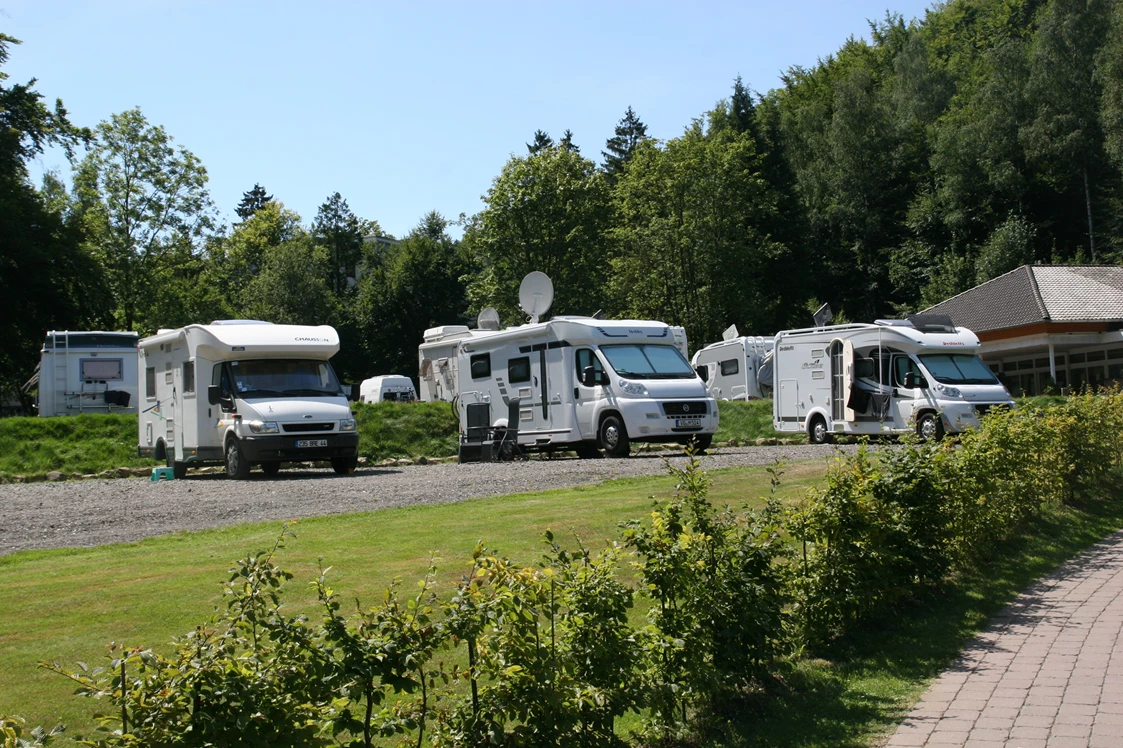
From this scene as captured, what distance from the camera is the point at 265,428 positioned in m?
17.2

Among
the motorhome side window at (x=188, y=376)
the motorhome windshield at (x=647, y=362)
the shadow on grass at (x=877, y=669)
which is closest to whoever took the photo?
the shadow on grass at (x=877, y=669)

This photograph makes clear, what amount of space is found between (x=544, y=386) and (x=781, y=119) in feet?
185

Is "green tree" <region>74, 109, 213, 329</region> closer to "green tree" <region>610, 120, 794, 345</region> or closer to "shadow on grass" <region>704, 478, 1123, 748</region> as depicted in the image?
"green tree" <region>610, 120, 794, 345</region>

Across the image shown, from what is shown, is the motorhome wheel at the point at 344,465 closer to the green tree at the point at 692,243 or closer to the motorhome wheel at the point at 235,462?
the motorhome wheel at the point at 235,462

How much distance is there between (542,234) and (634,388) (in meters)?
36.5

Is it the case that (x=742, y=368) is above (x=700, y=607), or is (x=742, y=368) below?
above

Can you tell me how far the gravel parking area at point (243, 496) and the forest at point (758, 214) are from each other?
29895 millimetres

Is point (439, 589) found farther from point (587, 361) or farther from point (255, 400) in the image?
point (587, 361)

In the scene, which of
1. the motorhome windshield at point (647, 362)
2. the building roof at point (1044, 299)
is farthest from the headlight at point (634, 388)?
the building roof at point (1044, 299)

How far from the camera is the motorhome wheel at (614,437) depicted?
771 inches

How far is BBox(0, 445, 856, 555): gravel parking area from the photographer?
1102cm

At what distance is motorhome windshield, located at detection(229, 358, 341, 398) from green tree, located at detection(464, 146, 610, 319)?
35.7 m

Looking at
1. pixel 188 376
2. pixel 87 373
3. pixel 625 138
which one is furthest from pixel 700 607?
pixel 625 138

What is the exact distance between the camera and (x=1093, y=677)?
5594 mm
